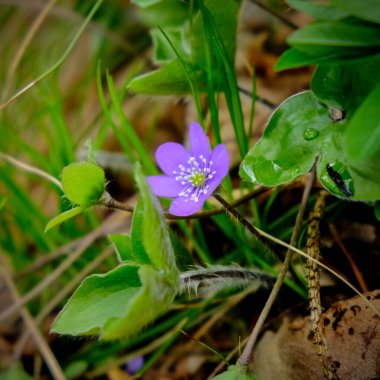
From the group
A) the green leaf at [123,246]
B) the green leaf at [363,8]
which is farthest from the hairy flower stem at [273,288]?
Result: the green leaf at [363,8]

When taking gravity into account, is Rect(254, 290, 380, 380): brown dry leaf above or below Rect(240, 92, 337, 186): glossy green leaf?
below

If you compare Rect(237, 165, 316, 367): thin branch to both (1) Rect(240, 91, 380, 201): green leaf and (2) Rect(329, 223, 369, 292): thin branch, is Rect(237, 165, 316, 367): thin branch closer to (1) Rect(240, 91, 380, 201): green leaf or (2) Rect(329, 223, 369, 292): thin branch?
(1) Rect(240, 91, 380, 201): green leaf

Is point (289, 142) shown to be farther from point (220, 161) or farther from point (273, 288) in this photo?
point (273, 288)

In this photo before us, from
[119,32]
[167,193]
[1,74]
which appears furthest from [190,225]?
[1,74]

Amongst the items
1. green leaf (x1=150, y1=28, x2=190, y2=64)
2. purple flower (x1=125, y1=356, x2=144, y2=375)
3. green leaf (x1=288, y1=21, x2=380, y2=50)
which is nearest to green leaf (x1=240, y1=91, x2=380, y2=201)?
Result: green leaf (x1=288, y1=21, x2=380, y2=50)

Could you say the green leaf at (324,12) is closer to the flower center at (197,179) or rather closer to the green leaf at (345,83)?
the green leaf at (345,83)
